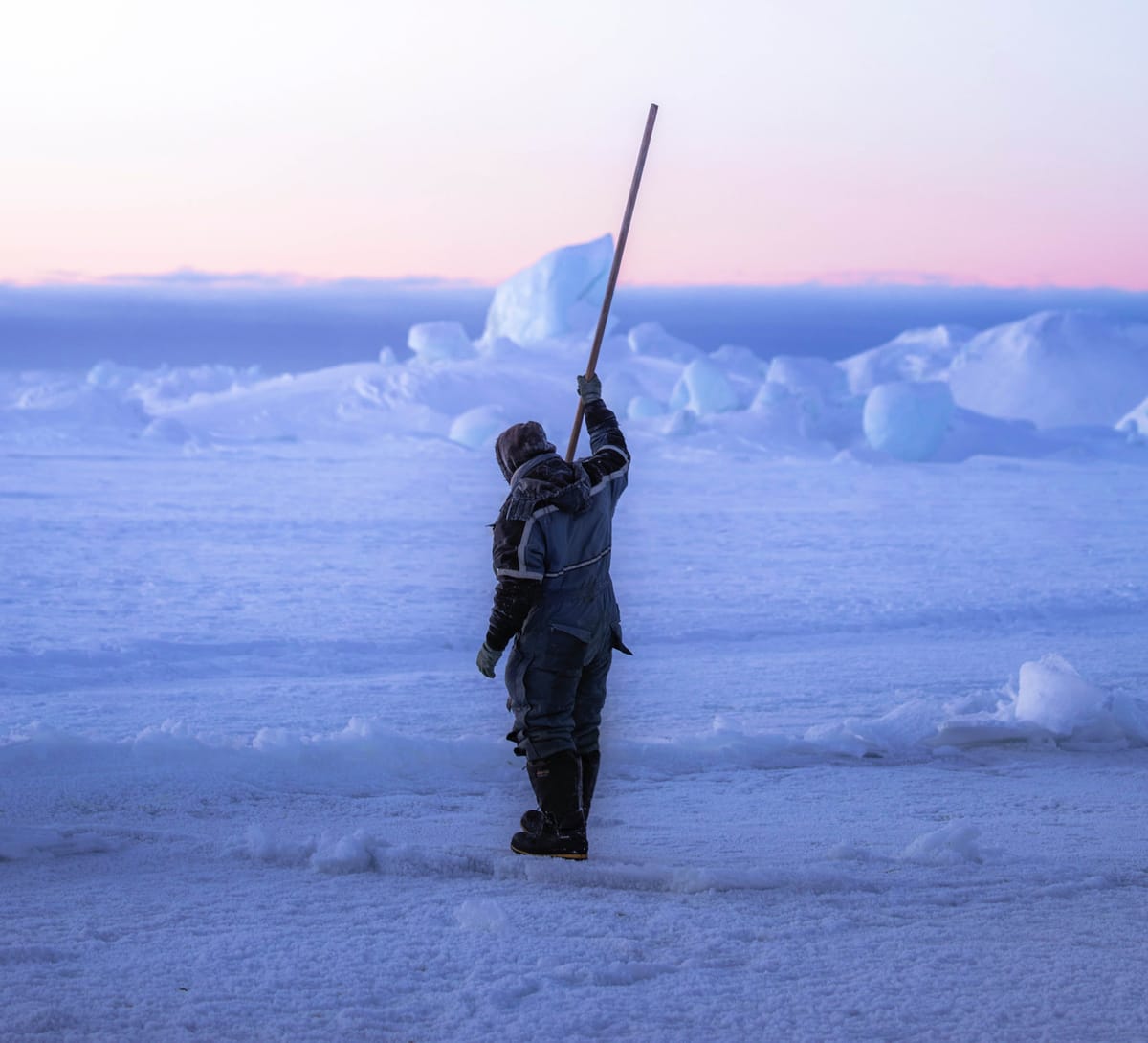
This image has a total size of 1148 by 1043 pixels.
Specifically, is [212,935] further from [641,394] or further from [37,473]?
[641,394]

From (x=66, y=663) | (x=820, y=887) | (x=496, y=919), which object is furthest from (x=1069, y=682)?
(x=66, y=663)

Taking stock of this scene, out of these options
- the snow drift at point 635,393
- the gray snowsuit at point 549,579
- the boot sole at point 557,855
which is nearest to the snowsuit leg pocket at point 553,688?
the gray snowsuit at point 549,579

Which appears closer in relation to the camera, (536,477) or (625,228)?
(536,477)

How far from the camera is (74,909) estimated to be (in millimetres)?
2828

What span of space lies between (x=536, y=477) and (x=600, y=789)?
1471 mm

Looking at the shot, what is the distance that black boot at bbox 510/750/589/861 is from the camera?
318cm

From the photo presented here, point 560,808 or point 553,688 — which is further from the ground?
point 553,688

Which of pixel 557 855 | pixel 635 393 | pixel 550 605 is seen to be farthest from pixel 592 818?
pixel 635 393

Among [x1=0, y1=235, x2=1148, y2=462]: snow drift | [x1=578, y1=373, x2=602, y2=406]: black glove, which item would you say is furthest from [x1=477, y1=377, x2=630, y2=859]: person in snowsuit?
[x1=0, y1=235, x2=1148, y2=462]: snow drift

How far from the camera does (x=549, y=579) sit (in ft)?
10.4

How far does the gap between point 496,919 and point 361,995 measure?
402 millimetres

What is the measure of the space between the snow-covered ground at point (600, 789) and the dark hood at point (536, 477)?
822mm

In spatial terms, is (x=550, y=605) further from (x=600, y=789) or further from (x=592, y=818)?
(x=600, y=789)

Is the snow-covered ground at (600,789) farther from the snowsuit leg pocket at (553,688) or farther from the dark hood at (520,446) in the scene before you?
the dark hood at (520,446)
